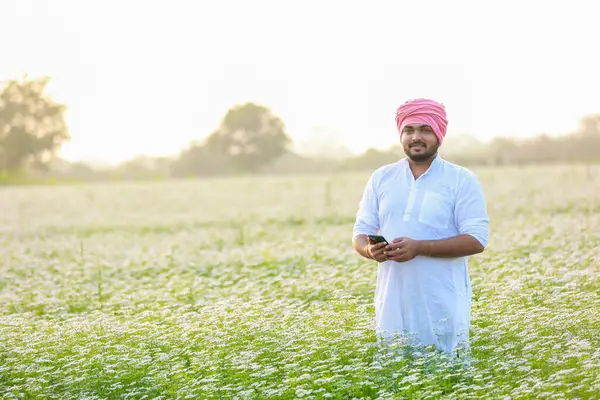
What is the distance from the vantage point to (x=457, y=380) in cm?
628

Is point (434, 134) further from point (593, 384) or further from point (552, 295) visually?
point (552, 295)

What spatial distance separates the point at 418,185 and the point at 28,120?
63498 mm

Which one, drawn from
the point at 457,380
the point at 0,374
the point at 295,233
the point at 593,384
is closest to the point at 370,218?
the point at 457,380

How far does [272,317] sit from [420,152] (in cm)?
281

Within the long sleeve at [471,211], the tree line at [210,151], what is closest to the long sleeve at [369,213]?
the long sleeve at [471,211]

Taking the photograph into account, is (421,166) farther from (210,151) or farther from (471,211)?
(210,151)

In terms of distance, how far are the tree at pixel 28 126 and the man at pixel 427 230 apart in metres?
58.8

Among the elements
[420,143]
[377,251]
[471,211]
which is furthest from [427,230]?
[420,143]

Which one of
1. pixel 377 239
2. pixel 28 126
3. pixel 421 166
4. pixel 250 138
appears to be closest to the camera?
pixel 377 239

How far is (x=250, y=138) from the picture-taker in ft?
235

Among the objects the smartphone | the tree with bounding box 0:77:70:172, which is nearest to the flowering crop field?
the smartphone

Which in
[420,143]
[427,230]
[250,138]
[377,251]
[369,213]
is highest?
[250,138]

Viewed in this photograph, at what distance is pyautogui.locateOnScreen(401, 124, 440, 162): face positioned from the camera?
6.36 metres

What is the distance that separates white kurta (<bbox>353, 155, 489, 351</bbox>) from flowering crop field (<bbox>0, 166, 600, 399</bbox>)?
234 mm
